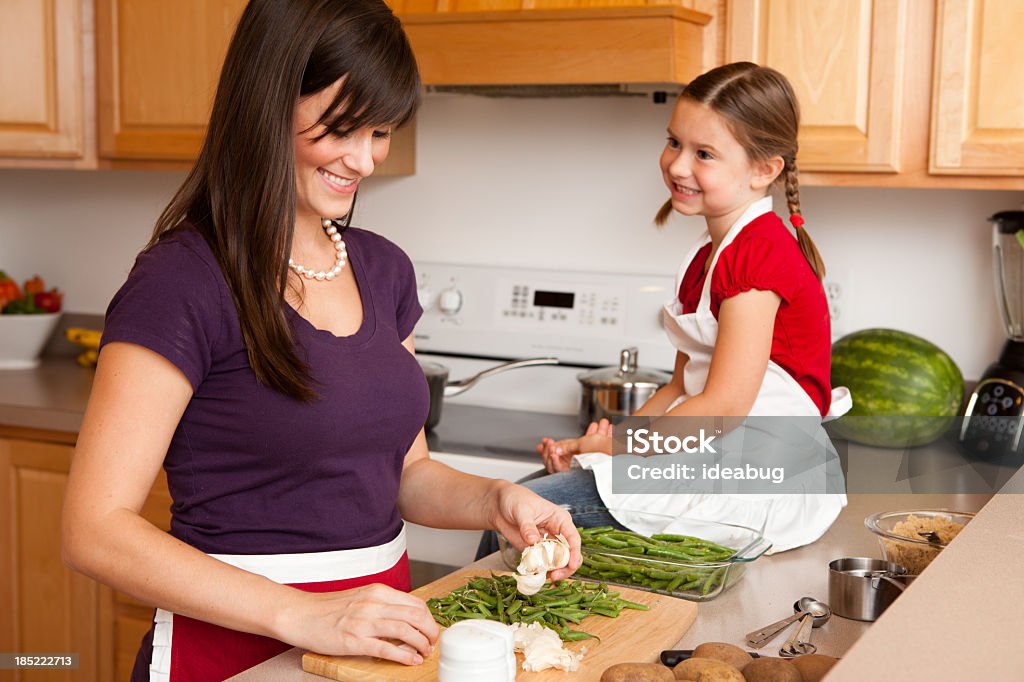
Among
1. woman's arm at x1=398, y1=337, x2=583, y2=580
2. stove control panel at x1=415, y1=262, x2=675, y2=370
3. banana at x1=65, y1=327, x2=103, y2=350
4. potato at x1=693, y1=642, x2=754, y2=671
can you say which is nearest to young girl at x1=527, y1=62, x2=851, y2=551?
woman's arm at x1=398, y1=337, x2=583, y2=580

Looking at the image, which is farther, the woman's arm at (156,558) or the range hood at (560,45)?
the range hood at (560,45)

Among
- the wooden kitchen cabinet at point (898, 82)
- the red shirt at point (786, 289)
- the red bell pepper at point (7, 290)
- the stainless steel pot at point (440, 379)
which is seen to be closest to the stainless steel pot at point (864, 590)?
the red shirt at point (786, 289)

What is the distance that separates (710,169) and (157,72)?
4.74 ft

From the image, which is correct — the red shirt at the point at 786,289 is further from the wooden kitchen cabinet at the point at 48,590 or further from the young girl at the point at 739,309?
the wooden kitchen cabinet at the point at 48,590

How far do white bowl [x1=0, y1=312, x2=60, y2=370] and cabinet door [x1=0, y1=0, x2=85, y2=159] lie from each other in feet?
1.47

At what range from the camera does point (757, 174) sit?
1682 millimetres

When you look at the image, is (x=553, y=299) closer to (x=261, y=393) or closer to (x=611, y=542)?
(x=611, y=542)

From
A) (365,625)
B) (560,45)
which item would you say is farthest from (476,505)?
(560,45)

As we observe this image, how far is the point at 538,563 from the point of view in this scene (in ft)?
3.64

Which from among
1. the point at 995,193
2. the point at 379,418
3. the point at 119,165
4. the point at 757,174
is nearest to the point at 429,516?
the point at 379,418

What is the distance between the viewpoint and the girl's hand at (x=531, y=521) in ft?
3.80

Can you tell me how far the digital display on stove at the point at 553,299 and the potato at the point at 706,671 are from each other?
5.30 feet

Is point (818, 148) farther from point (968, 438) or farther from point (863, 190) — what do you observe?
point (968, 438)

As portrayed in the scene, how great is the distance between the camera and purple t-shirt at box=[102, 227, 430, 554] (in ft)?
3.66
